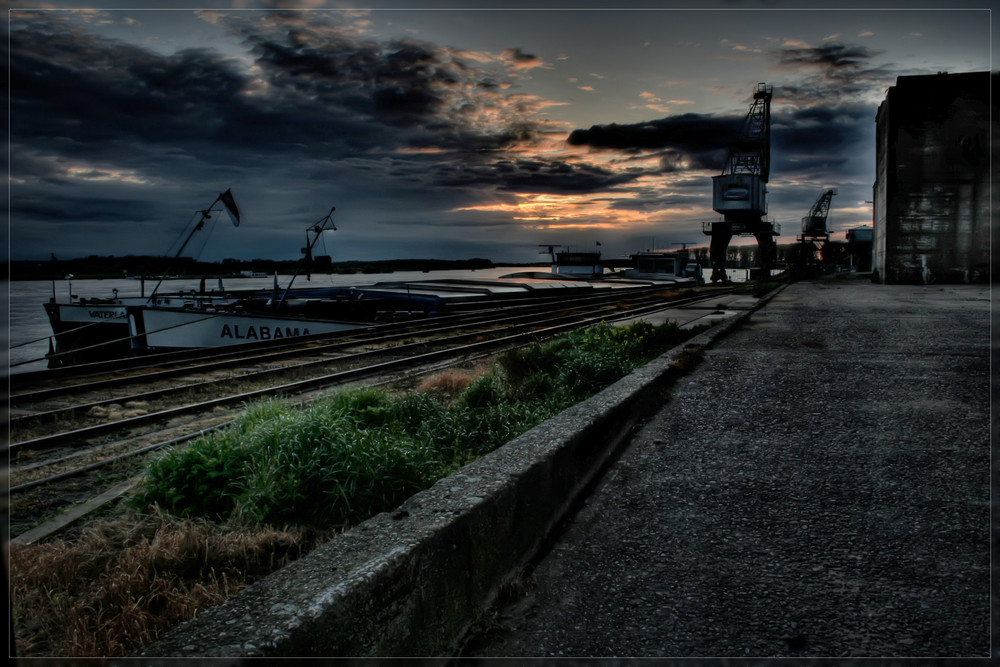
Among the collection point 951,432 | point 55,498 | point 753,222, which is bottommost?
point 55,498

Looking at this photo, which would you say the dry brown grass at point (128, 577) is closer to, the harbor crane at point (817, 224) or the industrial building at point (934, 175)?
the industrial building at point (934, 175)

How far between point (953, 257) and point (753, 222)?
56.6 ft

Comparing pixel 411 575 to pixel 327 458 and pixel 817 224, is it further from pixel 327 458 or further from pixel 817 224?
pixel 817 224

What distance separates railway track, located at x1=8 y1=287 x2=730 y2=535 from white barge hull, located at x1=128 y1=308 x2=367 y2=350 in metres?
4.52

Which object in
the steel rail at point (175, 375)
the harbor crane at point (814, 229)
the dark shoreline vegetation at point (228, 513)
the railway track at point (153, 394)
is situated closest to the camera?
the dark shoreline vegetation at point (228, 513)

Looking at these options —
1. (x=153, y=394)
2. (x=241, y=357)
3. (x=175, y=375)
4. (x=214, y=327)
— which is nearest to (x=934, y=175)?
(x=214, y=327)

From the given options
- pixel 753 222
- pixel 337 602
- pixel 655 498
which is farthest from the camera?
pixel 753 222

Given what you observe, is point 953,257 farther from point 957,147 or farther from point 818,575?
point 818,575

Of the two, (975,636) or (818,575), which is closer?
(975,636)

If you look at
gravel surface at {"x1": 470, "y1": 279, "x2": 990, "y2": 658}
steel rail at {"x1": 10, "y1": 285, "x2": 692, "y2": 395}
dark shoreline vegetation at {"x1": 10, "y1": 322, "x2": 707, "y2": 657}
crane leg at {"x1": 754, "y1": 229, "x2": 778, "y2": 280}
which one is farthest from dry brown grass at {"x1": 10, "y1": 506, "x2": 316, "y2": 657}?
crane leg at {"x1": 754, "y1": 229, "x2": 778, "y2": 280}

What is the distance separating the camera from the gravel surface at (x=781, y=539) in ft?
6.59

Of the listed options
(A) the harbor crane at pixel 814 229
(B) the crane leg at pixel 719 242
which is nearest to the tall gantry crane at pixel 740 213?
(B) the crane leg at pixel 719 242

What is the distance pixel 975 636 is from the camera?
6.36 ft

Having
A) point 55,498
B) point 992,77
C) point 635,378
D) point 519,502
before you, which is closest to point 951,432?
point 635,378
